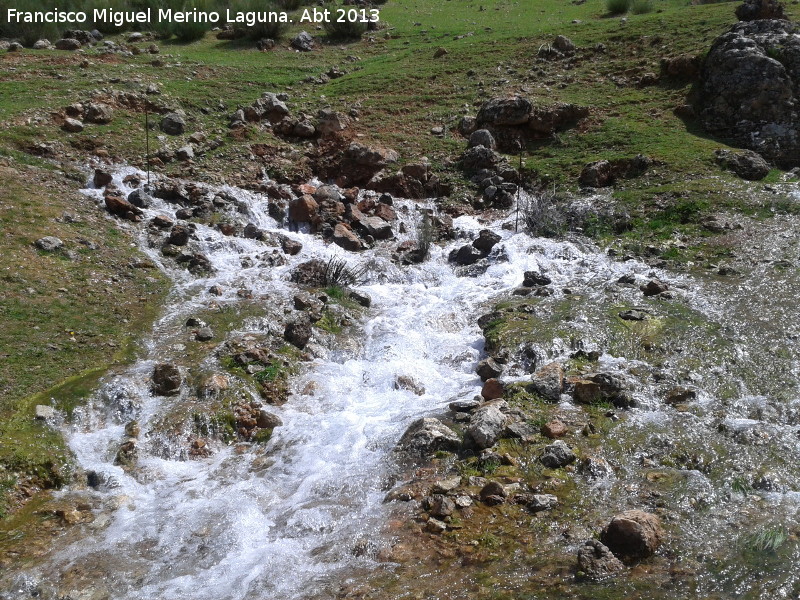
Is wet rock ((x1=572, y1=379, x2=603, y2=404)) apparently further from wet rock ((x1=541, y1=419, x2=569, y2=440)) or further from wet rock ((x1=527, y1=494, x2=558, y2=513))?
wet rock ((x1=527, y1=494, x2=558, y2=513))

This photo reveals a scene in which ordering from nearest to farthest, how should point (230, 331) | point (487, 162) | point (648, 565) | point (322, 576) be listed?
point (648, 565) → point (322, 576) → point (230, 331) → point (487, 162)

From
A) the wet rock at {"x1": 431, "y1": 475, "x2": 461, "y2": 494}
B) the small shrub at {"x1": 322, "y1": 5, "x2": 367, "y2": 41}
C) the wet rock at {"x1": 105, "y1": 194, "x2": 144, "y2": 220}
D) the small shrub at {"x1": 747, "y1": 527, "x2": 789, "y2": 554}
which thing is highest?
the small shrub at {"x1": 322, "y1": 5, "x2": 367, "y2": 41}

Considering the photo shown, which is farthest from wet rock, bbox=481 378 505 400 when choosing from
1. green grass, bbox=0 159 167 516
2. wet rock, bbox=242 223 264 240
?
wet rock, bbox=242 223 264 240

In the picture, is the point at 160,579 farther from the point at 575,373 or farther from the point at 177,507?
the point at 575,373

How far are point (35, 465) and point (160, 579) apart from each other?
2.12 m

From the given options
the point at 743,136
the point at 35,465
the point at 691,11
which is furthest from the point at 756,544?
the point at 691,11

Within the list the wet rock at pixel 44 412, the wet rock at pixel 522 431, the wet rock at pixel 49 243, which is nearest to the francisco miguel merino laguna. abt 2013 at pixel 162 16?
the wet rock at pixel 49 243

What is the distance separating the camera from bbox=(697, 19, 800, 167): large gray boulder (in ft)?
49.4

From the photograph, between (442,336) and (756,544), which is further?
(442,336)

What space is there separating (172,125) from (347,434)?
10178 millimetres

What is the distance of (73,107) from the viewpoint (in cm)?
1422

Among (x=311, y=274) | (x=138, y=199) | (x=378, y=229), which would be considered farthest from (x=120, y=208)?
(x=378, y=229)

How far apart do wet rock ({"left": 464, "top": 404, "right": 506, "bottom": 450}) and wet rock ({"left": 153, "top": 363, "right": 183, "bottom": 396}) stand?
354 cm

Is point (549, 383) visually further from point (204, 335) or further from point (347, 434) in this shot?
point (204, 335)
